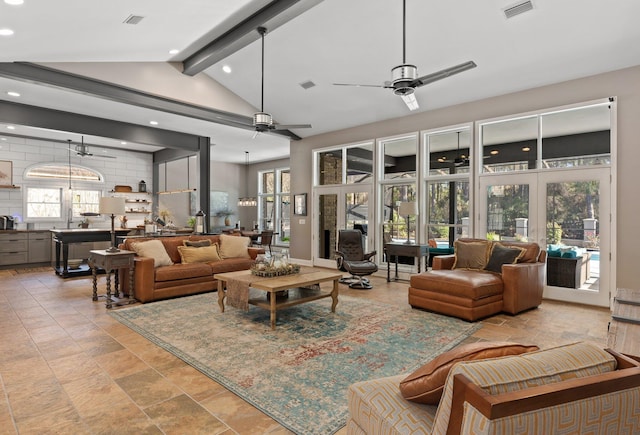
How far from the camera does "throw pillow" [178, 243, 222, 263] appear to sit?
572 centimetres

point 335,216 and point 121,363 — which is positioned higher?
point 335,216

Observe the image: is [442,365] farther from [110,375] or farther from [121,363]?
[121,363]

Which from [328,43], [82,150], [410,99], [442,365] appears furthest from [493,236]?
[82,150]

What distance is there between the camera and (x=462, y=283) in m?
4.22

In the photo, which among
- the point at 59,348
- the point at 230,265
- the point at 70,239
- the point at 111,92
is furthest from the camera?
the point at 70,239

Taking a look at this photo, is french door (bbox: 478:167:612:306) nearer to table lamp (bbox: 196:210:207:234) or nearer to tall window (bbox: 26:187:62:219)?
table lamp (bbox: 196:210:207:234)

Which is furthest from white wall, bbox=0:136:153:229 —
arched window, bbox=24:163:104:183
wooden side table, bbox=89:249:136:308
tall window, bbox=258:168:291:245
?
wooden side table, bbox=89:249:136:308

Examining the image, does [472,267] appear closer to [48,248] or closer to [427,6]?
[427,6]

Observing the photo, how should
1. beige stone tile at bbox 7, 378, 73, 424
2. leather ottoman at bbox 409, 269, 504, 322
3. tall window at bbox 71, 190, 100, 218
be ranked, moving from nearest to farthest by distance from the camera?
1. beige stone tile at bbox 7, 378, 73, 424
2. leather ottoman at bbox 409, 269, 504, 322
3. tall window at bbox 71, 190, 100, 218

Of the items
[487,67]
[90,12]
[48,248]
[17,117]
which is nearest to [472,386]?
[90,12]

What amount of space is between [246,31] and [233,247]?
3451 mm

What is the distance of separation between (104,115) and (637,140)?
871cm

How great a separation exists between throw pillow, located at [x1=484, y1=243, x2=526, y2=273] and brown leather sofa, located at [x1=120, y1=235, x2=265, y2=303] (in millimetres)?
3780

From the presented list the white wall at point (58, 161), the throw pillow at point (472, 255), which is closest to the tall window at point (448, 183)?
the throw pillow at point (472, 255)
